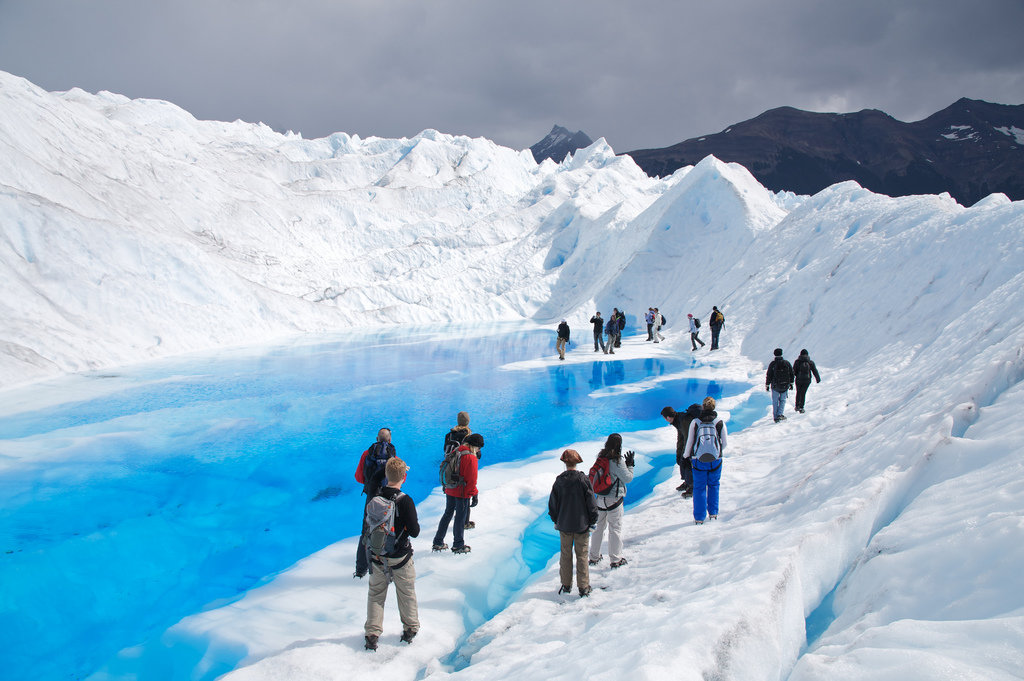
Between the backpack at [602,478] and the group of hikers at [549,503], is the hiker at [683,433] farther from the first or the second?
the backpack at [602,478]

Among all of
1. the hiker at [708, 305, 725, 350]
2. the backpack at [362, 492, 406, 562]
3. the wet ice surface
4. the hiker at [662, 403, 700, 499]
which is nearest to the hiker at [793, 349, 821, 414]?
the wet ice surface

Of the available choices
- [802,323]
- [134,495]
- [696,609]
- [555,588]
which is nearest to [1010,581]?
[696,609]

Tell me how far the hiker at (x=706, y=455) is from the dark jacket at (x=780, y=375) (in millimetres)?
4262

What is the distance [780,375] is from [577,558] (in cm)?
672

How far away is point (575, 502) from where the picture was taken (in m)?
5.17

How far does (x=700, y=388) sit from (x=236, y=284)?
29.0m

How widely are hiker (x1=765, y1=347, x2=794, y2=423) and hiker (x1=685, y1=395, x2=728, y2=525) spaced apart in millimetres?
4266

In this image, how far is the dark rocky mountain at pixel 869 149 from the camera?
88.9 metres

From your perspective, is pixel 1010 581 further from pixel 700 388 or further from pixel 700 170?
pixel 700 170

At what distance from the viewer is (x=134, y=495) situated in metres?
8.95

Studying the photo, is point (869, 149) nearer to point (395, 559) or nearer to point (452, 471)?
point (452, 471)

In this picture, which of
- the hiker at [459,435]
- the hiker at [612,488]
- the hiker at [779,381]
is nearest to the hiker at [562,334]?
the hiker at [779,381]

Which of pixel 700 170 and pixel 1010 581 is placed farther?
pixel 700 170

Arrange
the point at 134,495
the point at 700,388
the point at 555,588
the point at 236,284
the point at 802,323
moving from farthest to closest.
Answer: the point at 236,284
the point at 802,323
the point at 700,388
the point at 134,495
the point at 555,588
